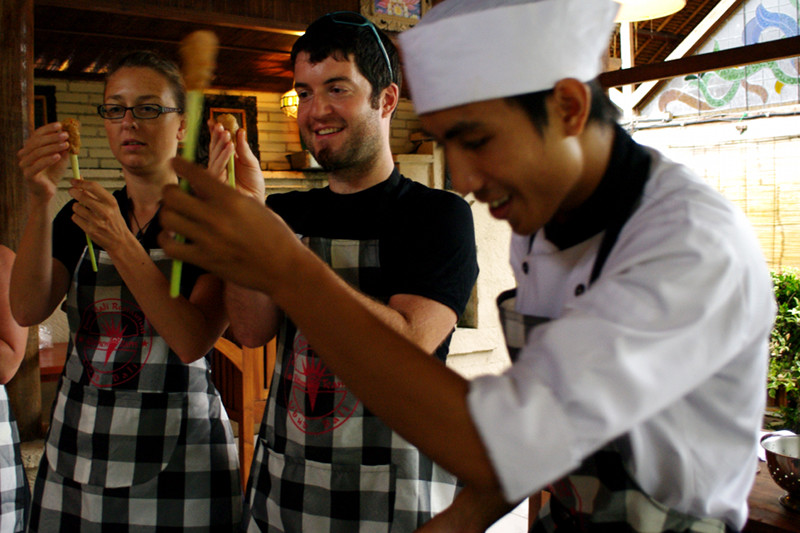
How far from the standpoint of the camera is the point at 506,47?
0.89 m

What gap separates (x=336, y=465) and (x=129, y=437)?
1.97 ft

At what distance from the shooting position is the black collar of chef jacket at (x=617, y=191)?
2.95 feet

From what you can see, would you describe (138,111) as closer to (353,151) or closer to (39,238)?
(39,238)

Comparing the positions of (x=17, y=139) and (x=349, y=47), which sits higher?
(x=17, y=139)

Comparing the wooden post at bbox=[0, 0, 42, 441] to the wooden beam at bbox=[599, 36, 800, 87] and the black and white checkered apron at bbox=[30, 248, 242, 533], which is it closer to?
the black and white checkered apron at bbox=[30, 248, 242, 533]

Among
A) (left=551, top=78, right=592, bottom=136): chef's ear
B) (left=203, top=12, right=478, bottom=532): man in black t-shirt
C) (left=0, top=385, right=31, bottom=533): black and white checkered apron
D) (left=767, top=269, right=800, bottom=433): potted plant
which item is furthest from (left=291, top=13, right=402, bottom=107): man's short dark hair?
(left=767, top=269, right=800, bottom=433): potted plant

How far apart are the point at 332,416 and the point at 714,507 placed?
96 cm

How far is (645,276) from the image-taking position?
2.43ft

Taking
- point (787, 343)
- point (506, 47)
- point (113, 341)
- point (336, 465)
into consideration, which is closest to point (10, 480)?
point (113, 341)

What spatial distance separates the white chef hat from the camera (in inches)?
34.2

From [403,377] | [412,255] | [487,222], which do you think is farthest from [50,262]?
[487,222]

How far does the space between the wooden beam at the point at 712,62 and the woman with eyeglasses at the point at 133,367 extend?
10.6 ft

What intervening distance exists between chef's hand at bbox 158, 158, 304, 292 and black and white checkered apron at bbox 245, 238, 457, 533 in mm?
886

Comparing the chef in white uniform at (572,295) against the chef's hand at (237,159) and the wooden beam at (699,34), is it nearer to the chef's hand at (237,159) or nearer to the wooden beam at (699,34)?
the chef's hand at (237,159)
